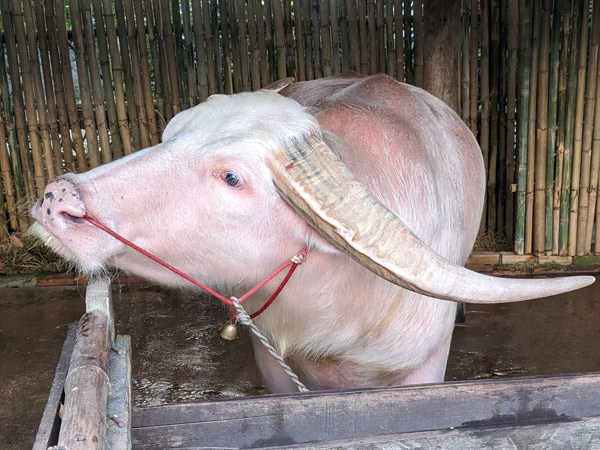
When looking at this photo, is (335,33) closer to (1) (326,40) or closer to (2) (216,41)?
(1) (326,40)

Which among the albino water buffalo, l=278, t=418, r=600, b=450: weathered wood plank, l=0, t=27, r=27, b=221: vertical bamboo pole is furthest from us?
l=0, t=27, r=27, b=221: vertical bamboo pole

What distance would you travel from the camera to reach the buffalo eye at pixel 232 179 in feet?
6.21

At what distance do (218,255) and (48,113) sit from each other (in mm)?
3514

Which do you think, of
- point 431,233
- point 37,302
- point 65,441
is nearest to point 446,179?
point 431,233

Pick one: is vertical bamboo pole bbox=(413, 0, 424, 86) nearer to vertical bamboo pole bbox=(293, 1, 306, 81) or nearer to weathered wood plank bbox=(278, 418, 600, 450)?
vertical bamboo pole bbox=(293, 1, 306, 81)

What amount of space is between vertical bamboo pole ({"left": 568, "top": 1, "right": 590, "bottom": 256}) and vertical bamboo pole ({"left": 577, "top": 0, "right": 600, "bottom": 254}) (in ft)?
0.12

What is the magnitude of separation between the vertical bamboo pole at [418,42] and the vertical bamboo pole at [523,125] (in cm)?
65

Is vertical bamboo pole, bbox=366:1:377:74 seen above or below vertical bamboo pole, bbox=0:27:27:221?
above

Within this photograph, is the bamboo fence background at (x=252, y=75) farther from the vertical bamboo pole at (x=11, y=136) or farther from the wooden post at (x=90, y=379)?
the wooden post at (x=90, y=379)

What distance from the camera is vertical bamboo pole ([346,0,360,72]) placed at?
4.89m

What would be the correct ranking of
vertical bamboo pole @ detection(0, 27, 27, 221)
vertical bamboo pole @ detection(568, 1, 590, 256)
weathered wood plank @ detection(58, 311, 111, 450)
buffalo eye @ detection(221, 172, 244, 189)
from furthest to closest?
vertical bamboo pole @ detection(0, 27, 27, 221), vertical bamboo pole @ detection(568, 1, 590, 256), buffalo eye @ detection(221, 172, 244, 189), weathered wood plank @ detection(58, 311, 111, 450)

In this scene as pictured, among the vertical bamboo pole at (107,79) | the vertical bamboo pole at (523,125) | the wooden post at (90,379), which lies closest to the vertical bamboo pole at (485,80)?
the vertical bamboo pole at (523,125)

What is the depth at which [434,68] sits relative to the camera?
434cm

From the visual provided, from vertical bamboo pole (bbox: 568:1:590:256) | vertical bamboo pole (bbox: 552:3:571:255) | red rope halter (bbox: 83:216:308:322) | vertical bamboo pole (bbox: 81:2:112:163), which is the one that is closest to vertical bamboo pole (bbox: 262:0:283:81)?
vertical bamboo pole (bbox: 81:2:112:163)
